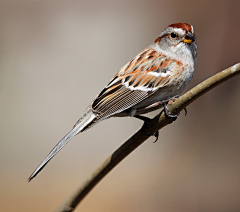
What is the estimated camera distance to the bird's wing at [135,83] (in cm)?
196

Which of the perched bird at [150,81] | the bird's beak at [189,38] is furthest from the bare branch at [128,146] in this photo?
the bird's beak at [189,38]

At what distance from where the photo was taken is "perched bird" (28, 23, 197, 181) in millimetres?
1954

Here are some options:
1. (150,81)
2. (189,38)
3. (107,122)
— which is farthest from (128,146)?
(107,122)

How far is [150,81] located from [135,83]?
11cm

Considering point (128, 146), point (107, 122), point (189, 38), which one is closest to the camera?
Answer: point (128, 146)

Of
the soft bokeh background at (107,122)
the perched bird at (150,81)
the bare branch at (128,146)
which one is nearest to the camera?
the bare branch at (128,146)

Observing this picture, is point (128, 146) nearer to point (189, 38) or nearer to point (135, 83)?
point (135, 83)

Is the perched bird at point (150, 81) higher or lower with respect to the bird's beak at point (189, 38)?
lower

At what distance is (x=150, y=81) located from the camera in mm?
2018

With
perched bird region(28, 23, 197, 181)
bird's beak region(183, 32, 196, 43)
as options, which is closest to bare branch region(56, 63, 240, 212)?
perched bird region(28, 23, 197, 181)

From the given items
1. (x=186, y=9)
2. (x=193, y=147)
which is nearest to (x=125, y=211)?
(x=193, y=147)

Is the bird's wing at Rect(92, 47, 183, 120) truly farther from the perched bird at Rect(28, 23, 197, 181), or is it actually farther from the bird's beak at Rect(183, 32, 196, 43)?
the bird's beak at Rect(183, 32, 196, 43)

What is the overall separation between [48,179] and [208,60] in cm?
292

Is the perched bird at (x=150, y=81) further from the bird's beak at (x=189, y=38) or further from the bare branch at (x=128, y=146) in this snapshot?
the bare branch at (x=128, y=146)
